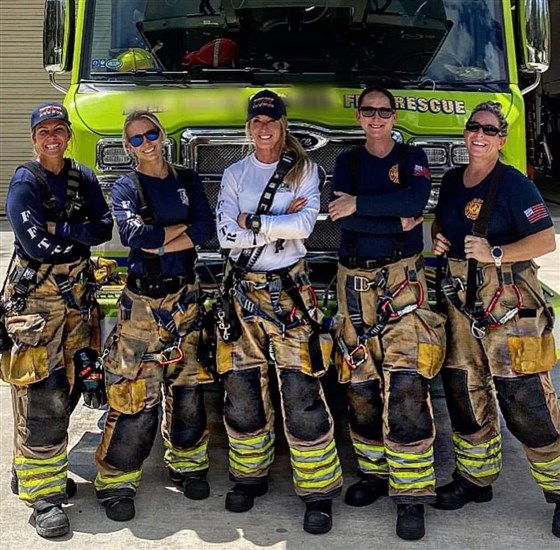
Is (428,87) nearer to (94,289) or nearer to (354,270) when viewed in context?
(354,270)

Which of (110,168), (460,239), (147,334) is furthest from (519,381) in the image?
(110,168)

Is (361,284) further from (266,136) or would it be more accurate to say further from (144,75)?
(144,75)

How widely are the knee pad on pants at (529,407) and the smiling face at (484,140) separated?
3.13ft

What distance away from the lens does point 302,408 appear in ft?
12.3

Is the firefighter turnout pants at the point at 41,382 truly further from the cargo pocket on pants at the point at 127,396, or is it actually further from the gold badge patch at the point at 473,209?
the gold badge patch at the point at 473,209

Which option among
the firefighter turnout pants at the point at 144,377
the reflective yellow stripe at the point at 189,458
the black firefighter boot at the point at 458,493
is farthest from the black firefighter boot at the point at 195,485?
the black firefighter boot at the point at 458,493

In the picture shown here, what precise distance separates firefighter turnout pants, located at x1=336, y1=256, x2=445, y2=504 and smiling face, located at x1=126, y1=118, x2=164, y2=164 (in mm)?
998

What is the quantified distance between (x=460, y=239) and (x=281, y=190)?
81 centimetres

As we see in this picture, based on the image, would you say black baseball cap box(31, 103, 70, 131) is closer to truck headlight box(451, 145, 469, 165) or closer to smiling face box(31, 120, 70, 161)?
smiling face box(31, 120, 70, 161)

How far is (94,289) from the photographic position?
398 centimetres

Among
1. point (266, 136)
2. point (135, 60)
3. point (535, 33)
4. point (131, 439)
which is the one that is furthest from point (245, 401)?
point (535, 33)

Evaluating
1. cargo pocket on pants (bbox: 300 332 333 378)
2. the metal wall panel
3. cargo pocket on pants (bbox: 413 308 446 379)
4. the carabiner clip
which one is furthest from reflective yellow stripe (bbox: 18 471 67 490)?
the metal wall panel

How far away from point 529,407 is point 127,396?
1739 millimetres

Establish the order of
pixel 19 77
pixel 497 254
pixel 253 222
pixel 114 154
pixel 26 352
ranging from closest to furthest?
pixel 497 254, pixel 253 222, pixel 26 352, pixel 114 154, pixel 19 77
